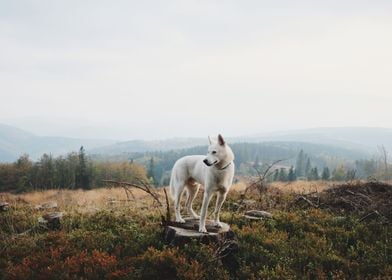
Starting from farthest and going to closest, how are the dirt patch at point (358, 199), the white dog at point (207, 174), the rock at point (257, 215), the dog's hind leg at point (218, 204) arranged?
the dirt patch at point (358, 199) → the rock at point (257, 215) → the dog's hind leg at point (218, 204) → the white dog at point (207, 174)

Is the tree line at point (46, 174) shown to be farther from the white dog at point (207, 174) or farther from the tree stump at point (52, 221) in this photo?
the white dog at point (207, 174)

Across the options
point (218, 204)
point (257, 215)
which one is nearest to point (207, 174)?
point (218, 204)

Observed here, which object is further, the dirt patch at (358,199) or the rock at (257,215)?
the dirt patch at (358,199)

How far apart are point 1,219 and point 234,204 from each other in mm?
9444

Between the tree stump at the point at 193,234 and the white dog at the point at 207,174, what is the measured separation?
0.20 metres

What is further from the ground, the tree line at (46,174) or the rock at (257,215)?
the rock at (257,215)

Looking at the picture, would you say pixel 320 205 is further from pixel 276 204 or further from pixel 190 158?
pixel 190 158

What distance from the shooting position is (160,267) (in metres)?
8.91

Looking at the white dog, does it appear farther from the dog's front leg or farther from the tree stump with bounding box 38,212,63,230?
the tree stump with bounding box 38,212,63,230

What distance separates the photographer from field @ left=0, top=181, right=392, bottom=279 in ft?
29.2

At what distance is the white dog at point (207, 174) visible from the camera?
9.30 meters

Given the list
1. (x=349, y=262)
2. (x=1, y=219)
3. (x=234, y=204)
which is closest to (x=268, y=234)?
(x=349, y=262)

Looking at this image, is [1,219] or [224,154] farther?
[1,219]

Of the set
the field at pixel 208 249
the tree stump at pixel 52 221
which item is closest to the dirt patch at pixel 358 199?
the field at pixel 208 249
